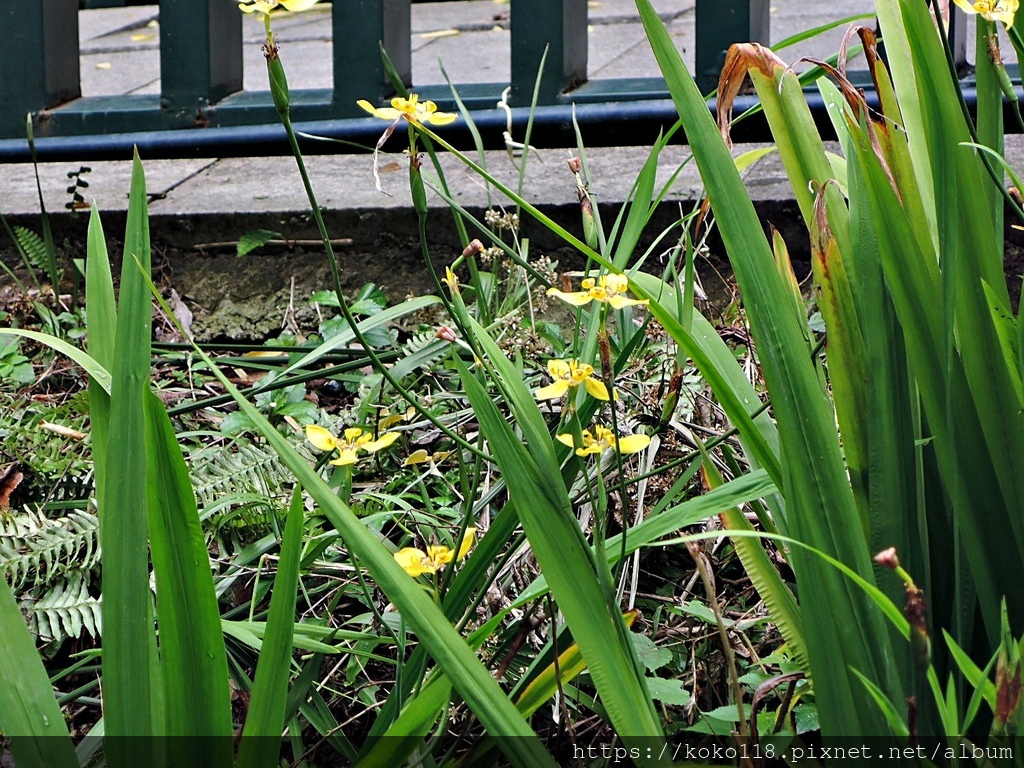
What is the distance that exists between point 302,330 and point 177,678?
125 centimetres

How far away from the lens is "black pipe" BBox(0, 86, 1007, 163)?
175 cm

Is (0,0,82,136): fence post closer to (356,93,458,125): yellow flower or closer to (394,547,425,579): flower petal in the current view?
(356,93,458,125): yellow flower

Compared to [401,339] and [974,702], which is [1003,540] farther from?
[401,339]

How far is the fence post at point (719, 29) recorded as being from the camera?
1741mm

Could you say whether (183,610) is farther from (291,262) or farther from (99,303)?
(291,262)

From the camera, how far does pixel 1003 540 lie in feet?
2.45

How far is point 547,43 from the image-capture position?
1.80 m

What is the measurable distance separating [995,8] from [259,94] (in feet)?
5.29

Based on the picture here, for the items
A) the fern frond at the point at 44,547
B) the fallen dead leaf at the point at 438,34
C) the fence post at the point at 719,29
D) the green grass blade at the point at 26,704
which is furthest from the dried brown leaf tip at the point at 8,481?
the fallen dead leaf at the point at 438,34

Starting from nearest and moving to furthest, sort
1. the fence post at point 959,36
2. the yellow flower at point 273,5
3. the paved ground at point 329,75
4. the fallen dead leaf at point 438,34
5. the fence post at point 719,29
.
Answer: the yellow flower at point 273,5
the fence post at point 959,36
the fence post at point 719,29
the paved ground at point 329,75
the fallen dead leaf at point 438,34

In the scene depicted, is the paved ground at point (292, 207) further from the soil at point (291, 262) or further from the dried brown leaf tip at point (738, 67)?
the dried brown leaf tip at point (738, 67)

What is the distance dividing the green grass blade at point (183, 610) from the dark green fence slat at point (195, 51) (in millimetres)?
1445

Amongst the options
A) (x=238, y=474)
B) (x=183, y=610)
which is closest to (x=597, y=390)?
(x=183, y=610)

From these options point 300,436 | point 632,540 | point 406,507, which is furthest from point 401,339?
point 632,540
